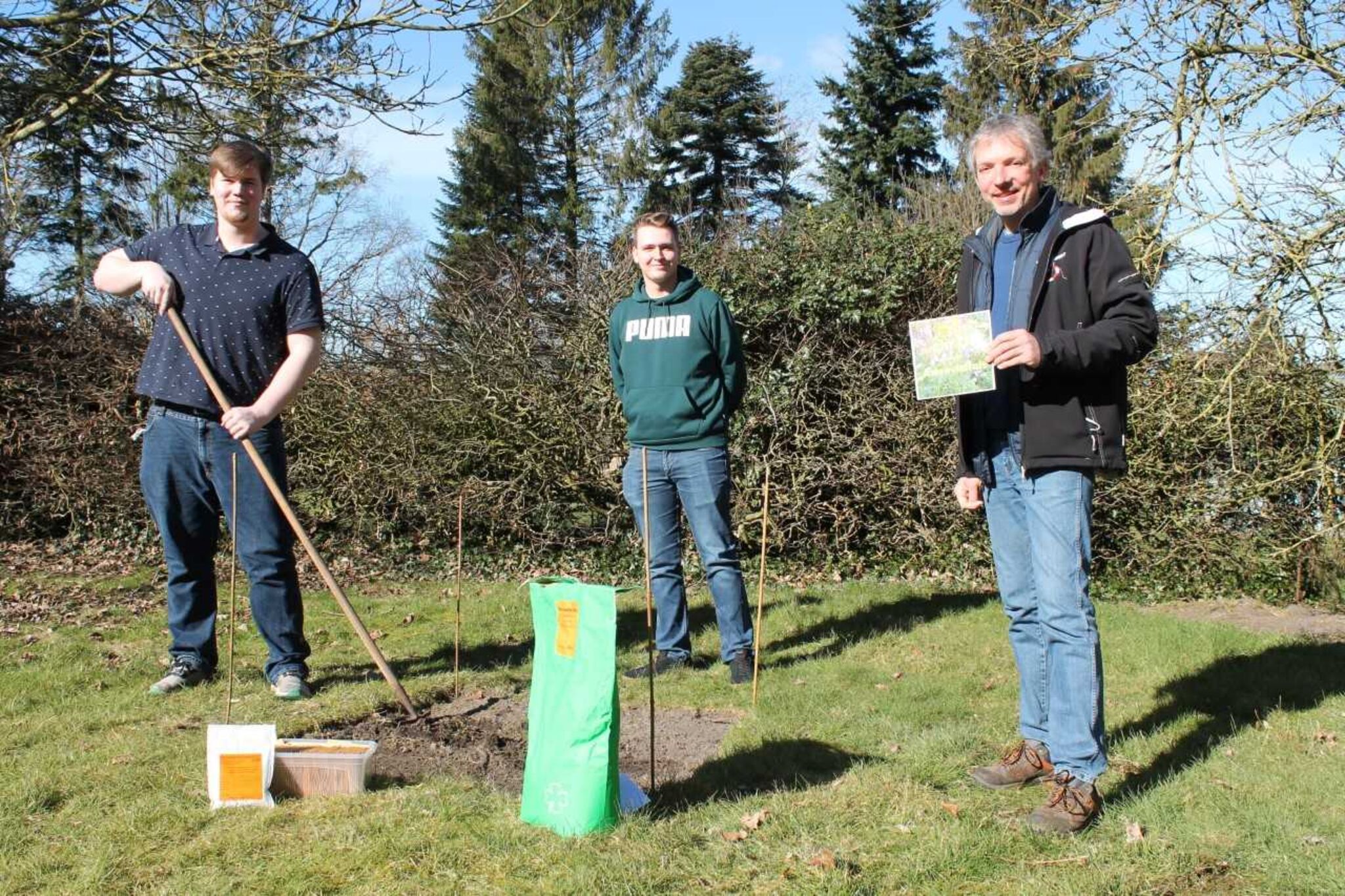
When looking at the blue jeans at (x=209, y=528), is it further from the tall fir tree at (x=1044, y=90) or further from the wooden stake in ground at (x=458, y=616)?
the tall fir tree at (x=1044, y=90)

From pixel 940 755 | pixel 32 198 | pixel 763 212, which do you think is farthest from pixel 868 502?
pixel 763 212

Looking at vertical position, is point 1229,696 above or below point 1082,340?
below

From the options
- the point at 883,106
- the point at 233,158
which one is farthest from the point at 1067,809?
the point at 883,106

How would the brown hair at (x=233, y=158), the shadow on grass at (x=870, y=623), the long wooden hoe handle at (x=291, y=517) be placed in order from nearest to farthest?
the long wooden hoe handle at (x=291, y=517), the brown hair at (x=233, y=158), the shadow on grass at (x=870, y=623)

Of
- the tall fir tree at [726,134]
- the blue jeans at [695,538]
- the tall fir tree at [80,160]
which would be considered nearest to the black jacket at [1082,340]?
the blue jeans at [695,538]

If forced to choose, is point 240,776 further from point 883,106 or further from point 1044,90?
point 883,106

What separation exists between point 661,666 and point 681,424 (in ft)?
3.53

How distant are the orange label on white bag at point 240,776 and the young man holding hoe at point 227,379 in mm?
1251

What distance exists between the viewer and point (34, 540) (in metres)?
8.99

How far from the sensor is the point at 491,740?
362cm

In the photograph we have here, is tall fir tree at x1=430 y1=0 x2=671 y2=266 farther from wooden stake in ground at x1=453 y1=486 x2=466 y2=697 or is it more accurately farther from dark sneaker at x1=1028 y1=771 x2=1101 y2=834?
dark sneaker at x1=1028 y1=771 x2=1101 y2=834

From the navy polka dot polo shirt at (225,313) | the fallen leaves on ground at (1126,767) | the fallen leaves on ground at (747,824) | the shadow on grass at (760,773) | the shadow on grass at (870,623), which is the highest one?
the navy polka dot polo shirt at (225,313)

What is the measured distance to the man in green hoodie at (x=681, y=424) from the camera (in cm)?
450

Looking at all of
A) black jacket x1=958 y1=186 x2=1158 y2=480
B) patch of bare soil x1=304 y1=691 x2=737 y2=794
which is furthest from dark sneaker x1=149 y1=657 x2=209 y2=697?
black jacket x1=958 y1=186 x2=1158 y2=480
